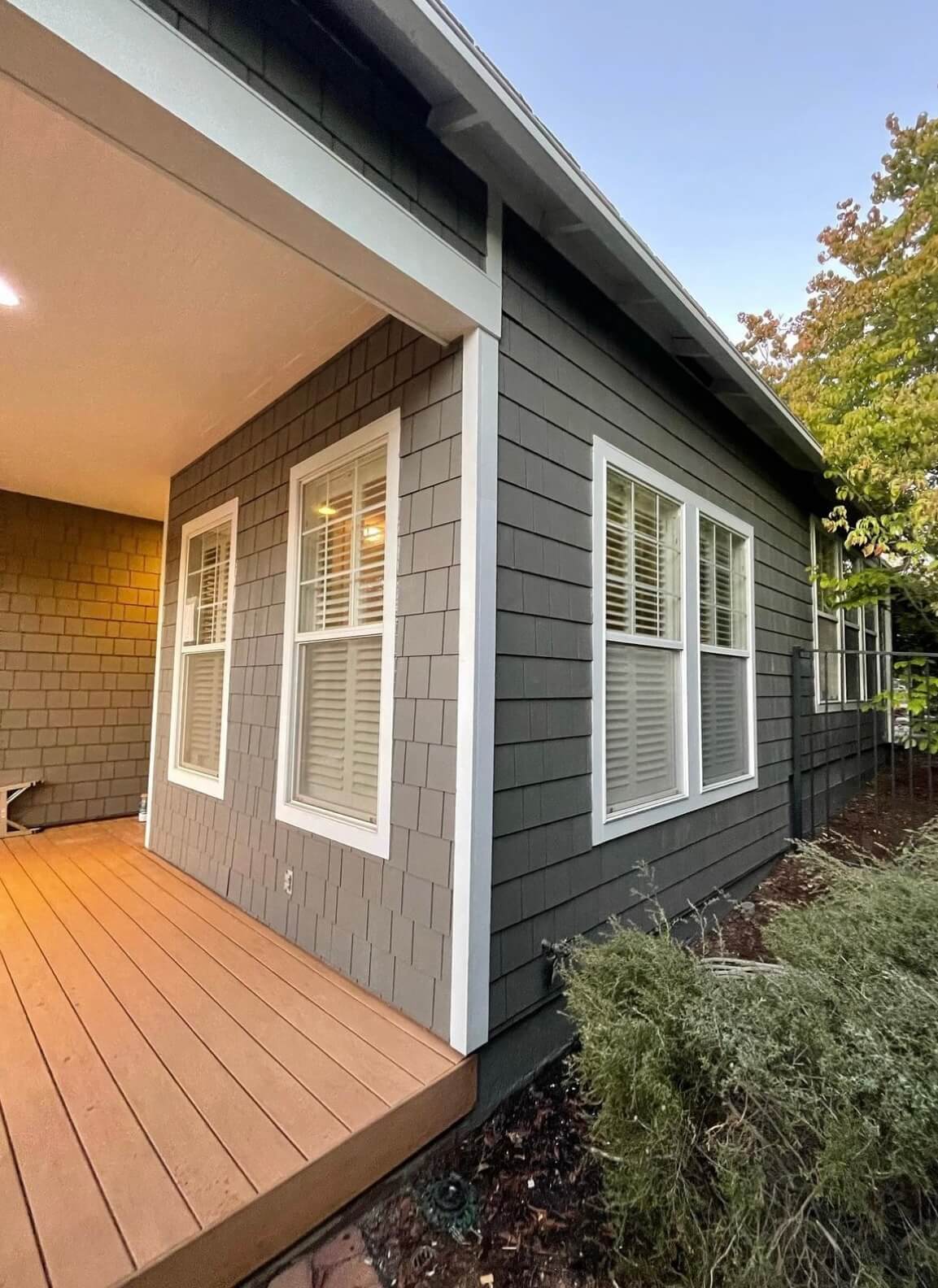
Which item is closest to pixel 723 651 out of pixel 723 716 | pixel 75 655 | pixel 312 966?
pixel 723 716

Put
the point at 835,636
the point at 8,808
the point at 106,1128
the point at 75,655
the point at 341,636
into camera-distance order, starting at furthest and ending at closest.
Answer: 1. the point at 835,636
2. the point at 75,655
3. the point at 8,808
4. the point at 341,636
5. the point at 106,1128

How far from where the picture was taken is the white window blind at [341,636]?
2.65 meters

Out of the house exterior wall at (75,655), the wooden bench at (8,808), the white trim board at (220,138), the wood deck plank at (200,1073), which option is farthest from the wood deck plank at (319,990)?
the white trim board at (220,138)

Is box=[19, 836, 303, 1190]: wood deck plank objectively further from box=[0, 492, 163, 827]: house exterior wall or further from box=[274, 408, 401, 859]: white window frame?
box=[0, 492, 163, 827]: house exterior wall

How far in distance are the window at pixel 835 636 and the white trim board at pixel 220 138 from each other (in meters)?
4.62

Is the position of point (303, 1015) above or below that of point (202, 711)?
below

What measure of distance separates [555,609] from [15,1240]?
2.37m

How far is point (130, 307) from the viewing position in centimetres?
254

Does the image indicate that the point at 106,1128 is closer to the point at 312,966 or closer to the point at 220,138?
the point at 312,966

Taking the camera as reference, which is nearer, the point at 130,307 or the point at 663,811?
the point at 130,307

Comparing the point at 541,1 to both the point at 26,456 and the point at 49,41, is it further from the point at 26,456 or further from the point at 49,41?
the point at 49,41

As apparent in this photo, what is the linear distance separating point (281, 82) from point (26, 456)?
12.0ft

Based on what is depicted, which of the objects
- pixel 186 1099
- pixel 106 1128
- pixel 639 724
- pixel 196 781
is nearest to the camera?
pixel 106 1128

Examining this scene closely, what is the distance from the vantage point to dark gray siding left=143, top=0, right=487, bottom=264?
154cm
